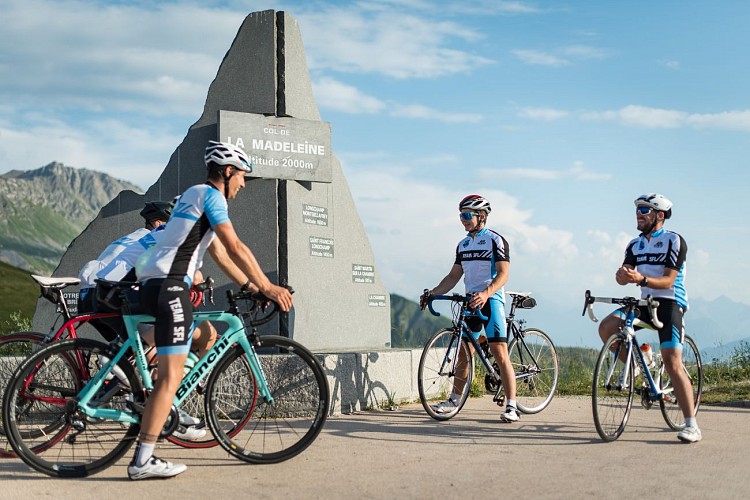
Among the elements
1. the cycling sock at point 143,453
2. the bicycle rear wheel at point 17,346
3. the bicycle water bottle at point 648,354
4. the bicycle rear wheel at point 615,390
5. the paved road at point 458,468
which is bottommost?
the paved road at point 458,468

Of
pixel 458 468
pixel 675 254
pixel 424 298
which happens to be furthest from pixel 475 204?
pixel 458 468

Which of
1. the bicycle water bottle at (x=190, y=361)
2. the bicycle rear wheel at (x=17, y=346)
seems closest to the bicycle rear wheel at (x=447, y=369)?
the bicycle water bottle at (x=190, y=361)

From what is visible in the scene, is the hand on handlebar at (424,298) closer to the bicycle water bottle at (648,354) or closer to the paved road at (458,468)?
the paved road at (458,468)

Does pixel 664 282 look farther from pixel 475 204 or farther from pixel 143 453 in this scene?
pixel 143 453

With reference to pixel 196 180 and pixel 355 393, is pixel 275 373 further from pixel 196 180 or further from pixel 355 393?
pixel 196 180

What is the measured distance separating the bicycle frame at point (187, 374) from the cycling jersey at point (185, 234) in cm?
43

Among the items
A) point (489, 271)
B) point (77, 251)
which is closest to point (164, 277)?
point (489, 271)

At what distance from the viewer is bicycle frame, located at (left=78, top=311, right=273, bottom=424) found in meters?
5.75

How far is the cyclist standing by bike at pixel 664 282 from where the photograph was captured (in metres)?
7.37

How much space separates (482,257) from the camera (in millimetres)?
8422

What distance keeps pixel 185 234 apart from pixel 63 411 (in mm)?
1541

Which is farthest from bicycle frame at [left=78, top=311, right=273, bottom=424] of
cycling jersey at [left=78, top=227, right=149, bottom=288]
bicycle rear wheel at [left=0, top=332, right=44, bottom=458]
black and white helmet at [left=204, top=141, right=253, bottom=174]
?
cycling jersey at [left=78, top=227, right=149, bottom=288]

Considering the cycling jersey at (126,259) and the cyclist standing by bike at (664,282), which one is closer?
the cycling jersey at (126,259)

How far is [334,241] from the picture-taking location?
35.1 ft
